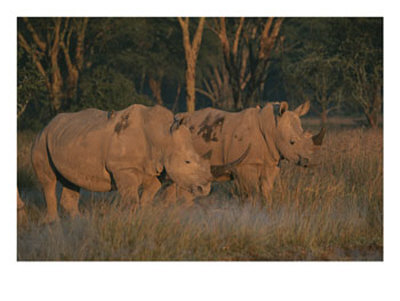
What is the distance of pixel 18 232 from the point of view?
607 cm

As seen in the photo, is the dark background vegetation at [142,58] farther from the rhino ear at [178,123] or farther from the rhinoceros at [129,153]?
the rhino ear at [178,123]

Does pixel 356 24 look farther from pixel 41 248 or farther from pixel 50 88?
pixel 41 248

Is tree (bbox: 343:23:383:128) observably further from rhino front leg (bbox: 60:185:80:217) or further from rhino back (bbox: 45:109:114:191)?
rhino back (bbox: 45:109:114:191)

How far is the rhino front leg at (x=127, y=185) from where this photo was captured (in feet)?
19.5

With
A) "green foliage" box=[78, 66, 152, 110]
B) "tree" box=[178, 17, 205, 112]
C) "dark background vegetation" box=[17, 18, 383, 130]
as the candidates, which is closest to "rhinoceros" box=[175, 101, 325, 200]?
"dark background vegetation" box=[17, 18, 383, 130]

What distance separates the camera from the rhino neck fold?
6.93 metres

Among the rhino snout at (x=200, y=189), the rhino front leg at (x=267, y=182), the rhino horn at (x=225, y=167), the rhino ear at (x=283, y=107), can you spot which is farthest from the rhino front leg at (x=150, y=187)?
the rhino ear at (x=283, y=107)

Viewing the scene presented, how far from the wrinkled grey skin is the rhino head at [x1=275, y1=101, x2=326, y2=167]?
1.32m

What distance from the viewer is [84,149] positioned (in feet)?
20.4

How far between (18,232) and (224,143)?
268 cm

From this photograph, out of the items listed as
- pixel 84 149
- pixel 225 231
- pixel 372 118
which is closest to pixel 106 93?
pixel 372 118

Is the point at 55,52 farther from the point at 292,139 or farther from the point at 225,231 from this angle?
the point at 225,231

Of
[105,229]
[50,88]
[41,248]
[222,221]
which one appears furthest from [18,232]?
[50,88]

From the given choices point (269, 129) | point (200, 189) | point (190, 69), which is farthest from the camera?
point (190, 69)
